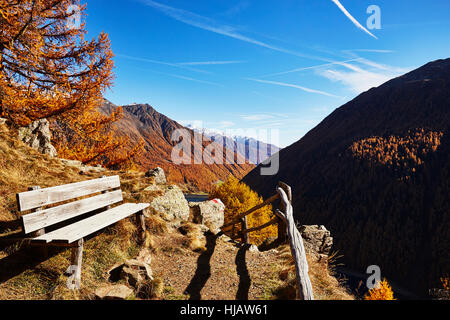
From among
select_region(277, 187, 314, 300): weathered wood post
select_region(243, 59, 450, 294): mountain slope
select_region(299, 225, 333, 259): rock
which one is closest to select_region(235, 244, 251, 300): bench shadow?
select_region(277, 187, 314, 300): weathered wood post

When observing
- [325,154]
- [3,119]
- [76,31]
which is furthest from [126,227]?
[325,154]

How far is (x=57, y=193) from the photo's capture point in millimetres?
4328

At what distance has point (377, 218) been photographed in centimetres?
8894

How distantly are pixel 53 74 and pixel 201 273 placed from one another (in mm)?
10519

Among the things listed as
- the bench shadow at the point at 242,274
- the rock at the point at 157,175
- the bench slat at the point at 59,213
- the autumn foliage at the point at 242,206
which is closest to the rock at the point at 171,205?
the bench slat at the point at 59,213

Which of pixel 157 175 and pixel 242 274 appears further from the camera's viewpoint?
pixel 157 175

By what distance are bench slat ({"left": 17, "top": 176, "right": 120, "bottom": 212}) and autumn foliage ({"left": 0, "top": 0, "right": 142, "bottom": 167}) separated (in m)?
6.23

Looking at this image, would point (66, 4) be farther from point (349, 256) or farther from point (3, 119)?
point (349, 256)

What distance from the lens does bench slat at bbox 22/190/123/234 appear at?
11.5 feet

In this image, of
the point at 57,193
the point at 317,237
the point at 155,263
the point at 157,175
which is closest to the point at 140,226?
the point at 155,263

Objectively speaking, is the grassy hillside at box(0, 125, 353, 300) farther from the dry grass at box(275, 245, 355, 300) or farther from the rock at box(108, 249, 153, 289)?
the rock at box(108, 249, 153, 289)

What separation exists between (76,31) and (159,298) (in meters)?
12.8

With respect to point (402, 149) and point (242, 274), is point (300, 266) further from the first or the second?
point (402, 149)

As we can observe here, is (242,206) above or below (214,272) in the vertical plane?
below
